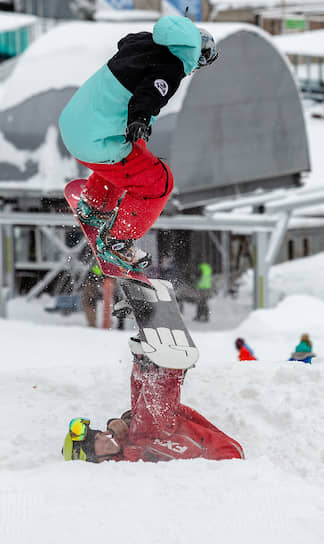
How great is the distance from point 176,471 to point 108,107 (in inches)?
76.7

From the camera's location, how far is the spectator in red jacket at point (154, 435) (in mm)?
3301

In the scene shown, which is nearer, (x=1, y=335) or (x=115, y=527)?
(x=115, y=527)

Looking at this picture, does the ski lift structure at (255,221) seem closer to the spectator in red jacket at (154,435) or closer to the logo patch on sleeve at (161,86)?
the spectator in red jacket at (154,435)

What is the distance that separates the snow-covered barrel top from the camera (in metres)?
10.0

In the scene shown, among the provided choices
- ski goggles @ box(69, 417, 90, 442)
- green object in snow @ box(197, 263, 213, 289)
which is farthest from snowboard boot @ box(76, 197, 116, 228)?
green object in snow @ box(197, 263, 213, 289)

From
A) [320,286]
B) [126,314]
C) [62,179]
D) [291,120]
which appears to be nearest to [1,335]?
[62,179]

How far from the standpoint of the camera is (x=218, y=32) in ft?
34.0

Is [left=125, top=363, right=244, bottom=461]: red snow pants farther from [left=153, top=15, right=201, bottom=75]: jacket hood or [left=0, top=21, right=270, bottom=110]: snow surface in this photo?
[left=0, top=21, right=270, bottom=110]: snow surface

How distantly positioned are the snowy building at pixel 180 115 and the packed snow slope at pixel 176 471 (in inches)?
220

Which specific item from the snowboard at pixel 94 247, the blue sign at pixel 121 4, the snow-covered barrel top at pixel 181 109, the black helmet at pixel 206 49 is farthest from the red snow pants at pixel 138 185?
the blue sign at pixel 121 4

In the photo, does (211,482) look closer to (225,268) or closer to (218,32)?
(218,32)

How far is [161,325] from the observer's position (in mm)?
3506

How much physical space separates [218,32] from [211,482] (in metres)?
9.16

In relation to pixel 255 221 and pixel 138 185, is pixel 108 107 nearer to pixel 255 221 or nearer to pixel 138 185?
pixel 138 185
